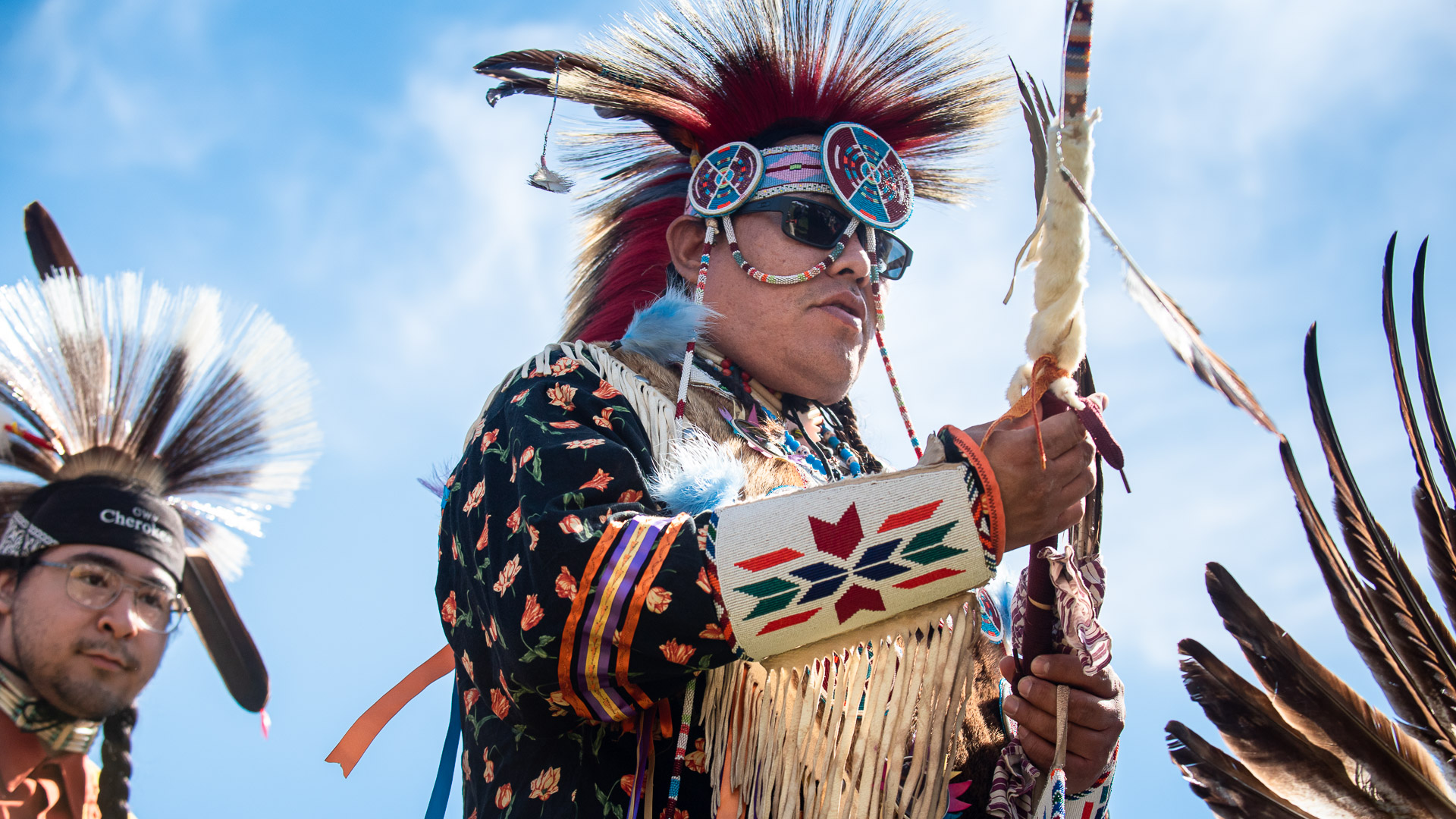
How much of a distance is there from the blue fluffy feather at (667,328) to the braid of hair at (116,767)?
167cm

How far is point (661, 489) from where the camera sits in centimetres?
187

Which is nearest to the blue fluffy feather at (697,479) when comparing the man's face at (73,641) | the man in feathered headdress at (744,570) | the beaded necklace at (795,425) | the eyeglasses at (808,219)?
the man in feathered headdress at (744,570)

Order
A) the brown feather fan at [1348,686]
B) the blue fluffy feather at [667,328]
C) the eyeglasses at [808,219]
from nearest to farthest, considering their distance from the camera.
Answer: the brown feather fan at [1348,686]
the blue fluffy feather at [667,328]
the eyeglasses at [808,219]

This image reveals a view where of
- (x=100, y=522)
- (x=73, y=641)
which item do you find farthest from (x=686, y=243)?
(x=73, y=641)

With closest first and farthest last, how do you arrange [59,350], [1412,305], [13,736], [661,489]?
[1412,305] → [661,489] → [13,736] → [59,350]

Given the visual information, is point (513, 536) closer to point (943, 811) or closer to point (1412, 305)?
point (943, 811)

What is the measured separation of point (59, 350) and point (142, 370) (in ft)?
0.72

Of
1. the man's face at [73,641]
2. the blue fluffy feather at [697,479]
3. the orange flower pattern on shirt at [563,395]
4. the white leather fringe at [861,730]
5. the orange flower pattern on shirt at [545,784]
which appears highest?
the orange flower pattern on shirt at [563,395]

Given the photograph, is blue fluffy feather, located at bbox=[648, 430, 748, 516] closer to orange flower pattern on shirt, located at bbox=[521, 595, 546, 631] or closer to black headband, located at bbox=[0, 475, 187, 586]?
orange flower pattern on shirt, located at bbox=[521, 595, 546, 631]

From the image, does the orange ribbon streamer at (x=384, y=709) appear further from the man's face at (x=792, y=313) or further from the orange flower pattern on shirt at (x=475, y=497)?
the man's face at (x=792, y=313)

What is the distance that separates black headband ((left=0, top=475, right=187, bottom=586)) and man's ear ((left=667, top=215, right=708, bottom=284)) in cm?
163

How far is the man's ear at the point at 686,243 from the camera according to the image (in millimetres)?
2932

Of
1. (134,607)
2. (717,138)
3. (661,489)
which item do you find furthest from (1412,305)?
(134,607)

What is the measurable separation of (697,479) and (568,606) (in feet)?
1.32
